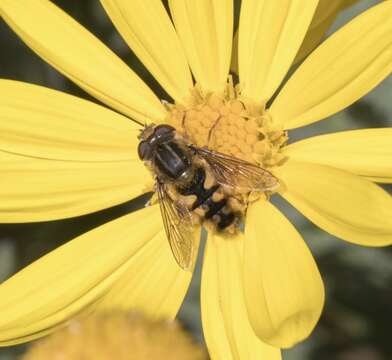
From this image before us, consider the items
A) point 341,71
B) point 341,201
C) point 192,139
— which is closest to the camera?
point 341,201

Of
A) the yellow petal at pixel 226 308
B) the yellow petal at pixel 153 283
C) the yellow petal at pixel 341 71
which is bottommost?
the yellow petal at pixel 226 308

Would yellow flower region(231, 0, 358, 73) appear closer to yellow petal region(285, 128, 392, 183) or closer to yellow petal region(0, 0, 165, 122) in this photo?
yellow petal region(285, 128, 392, 183)

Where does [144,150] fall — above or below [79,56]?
below

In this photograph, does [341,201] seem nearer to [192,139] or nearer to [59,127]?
[192,139]

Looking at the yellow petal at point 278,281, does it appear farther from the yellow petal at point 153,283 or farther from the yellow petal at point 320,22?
the yellow petal at point 320,22

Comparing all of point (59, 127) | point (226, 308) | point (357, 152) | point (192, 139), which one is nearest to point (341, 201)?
point (357, 152)

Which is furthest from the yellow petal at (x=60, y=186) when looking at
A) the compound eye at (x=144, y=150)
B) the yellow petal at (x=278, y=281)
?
the yellow petal at (x=278, y=281)
